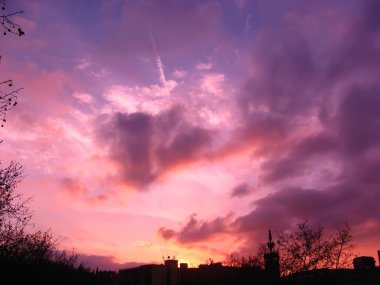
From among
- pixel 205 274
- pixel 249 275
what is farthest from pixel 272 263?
pixel 205 274

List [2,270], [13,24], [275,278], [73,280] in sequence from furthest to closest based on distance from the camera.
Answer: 1. [73,280]
2. [275,278]
3. [2,270]
4. [13,24]

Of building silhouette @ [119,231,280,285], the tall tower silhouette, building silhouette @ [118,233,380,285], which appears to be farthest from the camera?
building silhouette @ [119,231,280,285]

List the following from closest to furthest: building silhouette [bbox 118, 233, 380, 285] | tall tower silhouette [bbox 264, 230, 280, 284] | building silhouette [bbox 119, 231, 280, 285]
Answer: building silhouette [bbox 118, 233, 380, 285] < tall tower silhouette [bbox 264, 230, 280, 284] < building silhouette [bbox 119, 231, 280, 285]

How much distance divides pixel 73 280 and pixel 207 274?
2487 cm

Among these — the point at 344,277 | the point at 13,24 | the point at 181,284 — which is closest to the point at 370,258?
the point at 344,277

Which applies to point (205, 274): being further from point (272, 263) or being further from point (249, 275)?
point (272, 263)

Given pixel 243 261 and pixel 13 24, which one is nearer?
pixel 13 24

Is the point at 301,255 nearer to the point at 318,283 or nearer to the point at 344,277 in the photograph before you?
the point at 318,283

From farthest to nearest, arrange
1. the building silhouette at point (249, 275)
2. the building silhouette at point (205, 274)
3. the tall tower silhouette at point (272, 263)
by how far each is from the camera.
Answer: the building silhouette at point (205, 274) → the tall tower silhouette at point (272, 263) → the building silhouette at point (249, 275)

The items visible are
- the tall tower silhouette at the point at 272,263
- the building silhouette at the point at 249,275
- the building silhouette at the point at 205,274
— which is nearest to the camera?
the building silhouette at the point at 249,275

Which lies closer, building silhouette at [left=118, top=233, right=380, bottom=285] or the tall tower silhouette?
building silhouette at [left=118, top=233, right=380, bottom=285]

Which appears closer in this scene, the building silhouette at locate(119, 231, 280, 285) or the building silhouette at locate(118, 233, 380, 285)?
the building silhouette at locate(118, 233, 380, 285)

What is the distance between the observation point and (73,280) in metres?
67.1

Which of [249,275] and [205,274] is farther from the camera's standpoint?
[205,274]
